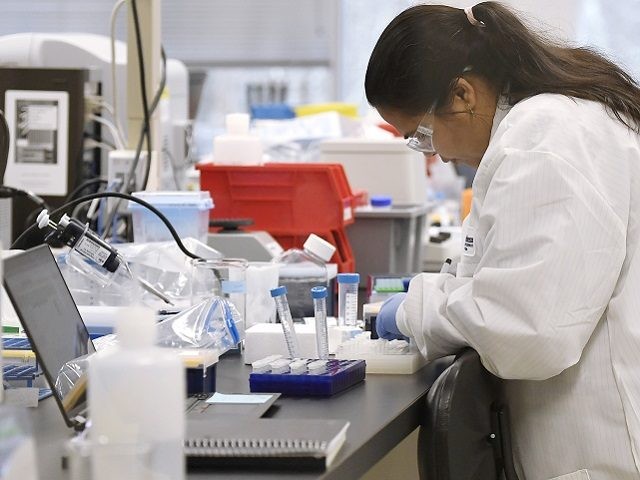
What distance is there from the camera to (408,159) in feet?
9.88

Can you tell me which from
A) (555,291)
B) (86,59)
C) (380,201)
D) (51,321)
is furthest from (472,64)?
(86,59)

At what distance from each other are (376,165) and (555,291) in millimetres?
1716

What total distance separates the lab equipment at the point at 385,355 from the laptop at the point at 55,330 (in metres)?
0.23

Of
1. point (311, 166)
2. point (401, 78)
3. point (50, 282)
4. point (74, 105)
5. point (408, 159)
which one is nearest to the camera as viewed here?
point (50, 282)

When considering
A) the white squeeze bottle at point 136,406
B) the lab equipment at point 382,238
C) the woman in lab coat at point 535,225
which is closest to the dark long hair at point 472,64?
the woman in lab coat at point 535,225

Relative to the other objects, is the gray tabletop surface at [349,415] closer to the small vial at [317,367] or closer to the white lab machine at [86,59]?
the small vial at [317,367]

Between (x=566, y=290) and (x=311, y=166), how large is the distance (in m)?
1.15

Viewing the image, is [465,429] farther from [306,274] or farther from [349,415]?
[306,274]

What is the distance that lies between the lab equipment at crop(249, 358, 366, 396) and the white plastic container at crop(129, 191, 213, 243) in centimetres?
74

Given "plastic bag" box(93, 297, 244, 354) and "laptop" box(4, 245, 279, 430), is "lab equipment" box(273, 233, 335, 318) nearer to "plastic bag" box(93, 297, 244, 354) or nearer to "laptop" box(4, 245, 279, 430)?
"plastic bag" box(93, 297, 244, 354)

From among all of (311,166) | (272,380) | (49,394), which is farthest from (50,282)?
(311,166)

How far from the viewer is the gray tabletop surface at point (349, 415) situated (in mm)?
1021

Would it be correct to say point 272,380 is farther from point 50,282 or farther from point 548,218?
point 548,218

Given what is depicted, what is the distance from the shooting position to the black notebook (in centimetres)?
101
